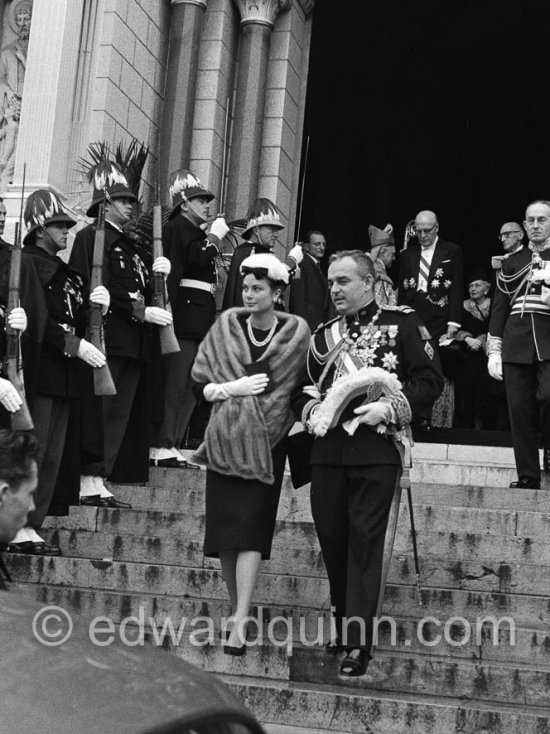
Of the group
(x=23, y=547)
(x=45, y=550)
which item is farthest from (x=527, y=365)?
(x=23, y=547)

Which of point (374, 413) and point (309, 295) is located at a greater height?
point (309, 295)

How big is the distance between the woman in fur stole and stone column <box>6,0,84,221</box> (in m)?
4.89

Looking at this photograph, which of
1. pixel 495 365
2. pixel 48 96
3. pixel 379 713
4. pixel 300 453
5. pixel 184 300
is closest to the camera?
pixel 379 713

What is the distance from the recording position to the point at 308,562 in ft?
21.9

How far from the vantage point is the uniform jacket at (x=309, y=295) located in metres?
11.0

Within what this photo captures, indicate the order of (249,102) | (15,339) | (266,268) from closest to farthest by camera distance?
1. (266,268)
2. (15,339)
3. (249,102)

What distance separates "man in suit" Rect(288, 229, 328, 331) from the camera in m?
11.0

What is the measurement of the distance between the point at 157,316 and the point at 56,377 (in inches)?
40.1

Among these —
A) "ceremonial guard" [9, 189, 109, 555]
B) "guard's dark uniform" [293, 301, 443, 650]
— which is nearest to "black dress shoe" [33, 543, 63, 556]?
"ceremonial guard" [9, 189, 109, 555]

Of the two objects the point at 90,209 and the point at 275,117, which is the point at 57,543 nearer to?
the point at 90,209

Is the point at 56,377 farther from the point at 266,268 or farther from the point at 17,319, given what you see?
the point at 266,268

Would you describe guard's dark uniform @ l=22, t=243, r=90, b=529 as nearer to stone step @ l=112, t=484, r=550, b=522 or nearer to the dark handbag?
stone step @ l=112, t=484, r=550, b=522

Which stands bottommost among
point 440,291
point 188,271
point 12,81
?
point 188,271

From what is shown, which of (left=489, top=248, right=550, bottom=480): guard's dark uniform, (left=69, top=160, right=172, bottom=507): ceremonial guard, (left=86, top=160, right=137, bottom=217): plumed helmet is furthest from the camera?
(left=86, top=160, right=137, bottom=217): plumed helmet
